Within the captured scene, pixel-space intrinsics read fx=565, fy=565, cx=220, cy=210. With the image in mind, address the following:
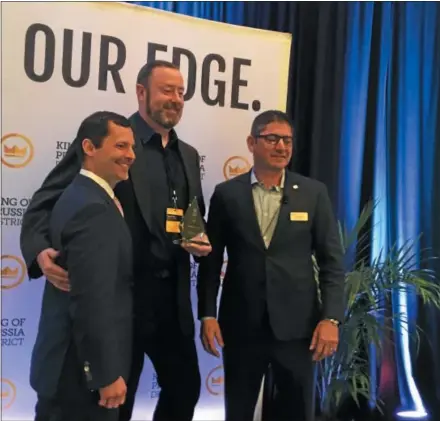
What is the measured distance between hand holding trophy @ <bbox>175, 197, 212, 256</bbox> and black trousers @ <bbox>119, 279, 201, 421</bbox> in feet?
0.69

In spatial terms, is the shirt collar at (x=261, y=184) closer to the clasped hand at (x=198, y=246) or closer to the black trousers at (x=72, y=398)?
the clasped hand at (x=198, y=246)

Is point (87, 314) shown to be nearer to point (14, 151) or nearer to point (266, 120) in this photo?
point (266, 120)

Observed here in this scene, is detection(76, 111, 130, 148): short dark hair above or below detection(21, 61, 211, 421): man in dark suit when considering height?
above

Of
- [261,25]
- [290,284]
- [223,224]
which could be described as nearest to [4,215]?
[223,224]

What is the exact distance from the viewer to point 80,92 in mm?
2680

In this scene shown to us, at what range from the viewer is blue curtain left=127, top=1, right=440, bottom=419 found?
11.8 ft

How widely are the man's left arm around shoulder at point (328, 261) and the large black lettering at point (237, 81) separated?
3.03 feet

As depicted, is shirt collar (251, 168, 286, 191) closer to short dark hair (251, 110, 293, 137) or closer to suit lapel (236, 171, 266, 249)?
suit lapel (236, 171, 266, 249)

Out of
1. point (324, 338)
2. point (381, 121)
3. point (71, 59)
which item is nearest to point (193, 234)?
point (324, 338)

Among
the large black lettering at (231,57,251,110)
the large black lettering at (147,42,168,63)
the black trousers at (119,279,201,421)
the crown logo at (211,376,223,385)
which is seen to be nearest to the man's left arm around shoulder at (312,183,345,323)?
the black trousers at (119,279,201,421)

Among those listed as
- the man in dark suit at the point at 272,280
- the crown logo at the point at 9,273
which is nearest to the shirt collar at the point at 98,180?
the man in dark suit at the point at 272,280

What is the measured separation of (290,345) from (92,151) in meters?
1.06

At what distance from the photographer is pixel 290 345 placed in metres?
2.23

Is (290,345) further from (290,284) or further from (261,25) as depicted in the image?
(261,25)
